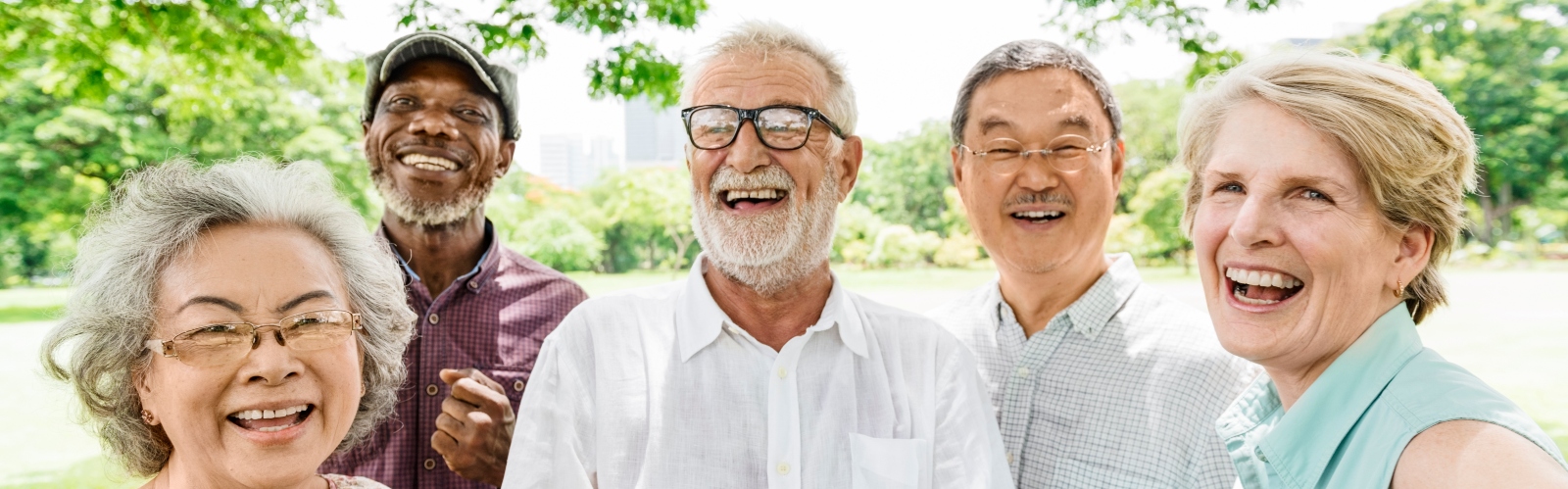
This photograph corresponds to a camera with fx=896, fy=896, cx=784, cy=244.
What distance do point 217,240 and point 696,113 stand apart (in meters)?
1.21

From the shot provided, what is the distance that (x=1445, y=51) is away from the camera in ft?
150

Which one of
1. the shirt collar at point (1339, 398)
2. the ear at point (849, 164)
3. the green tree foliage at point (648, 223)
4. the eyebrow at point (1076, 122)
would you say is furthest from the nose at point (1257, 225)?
the green tree foliage at point (648, 223)

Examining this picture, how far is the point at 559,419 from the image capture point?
86.4 inches

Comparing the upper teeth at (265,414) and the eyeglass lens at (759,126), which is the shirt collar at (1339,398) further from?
the upper teeth at (265,414)

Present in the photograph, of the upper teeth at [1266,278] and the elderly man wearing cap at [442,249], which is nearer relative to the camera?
the upper teeth at [1266,278]

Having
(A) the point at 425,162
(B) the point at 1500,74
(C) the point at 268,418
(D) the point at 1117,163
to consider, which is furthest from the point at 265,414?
(B) the point at 1500,74

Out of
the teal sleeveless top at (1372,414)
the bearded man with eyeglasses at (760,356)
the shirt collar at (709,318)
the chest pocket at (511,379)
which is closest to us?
the teal sleeveless top at (1372,414)

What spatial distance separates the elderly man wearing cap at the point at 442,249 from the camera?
9.86 ft

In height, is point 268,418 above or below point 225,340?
below

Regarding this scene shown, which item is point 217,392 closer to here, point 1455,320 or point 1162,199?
point 1455,320

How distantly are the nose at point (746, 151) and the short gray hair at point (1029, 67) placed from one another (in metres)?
0.91

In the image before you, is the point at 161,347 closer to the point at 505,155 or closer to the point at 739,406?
the point at 739,406

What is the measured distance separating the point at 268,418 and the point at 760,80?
1.47 meters

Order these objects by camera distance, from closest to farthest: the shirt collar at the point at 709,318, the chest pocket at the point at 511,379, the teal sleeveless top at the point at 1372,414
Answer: the teal sleeveless top at the point at 1372,414 < the shirt collar at the point at 709,318 < the chest pocket at the point at 511,379
